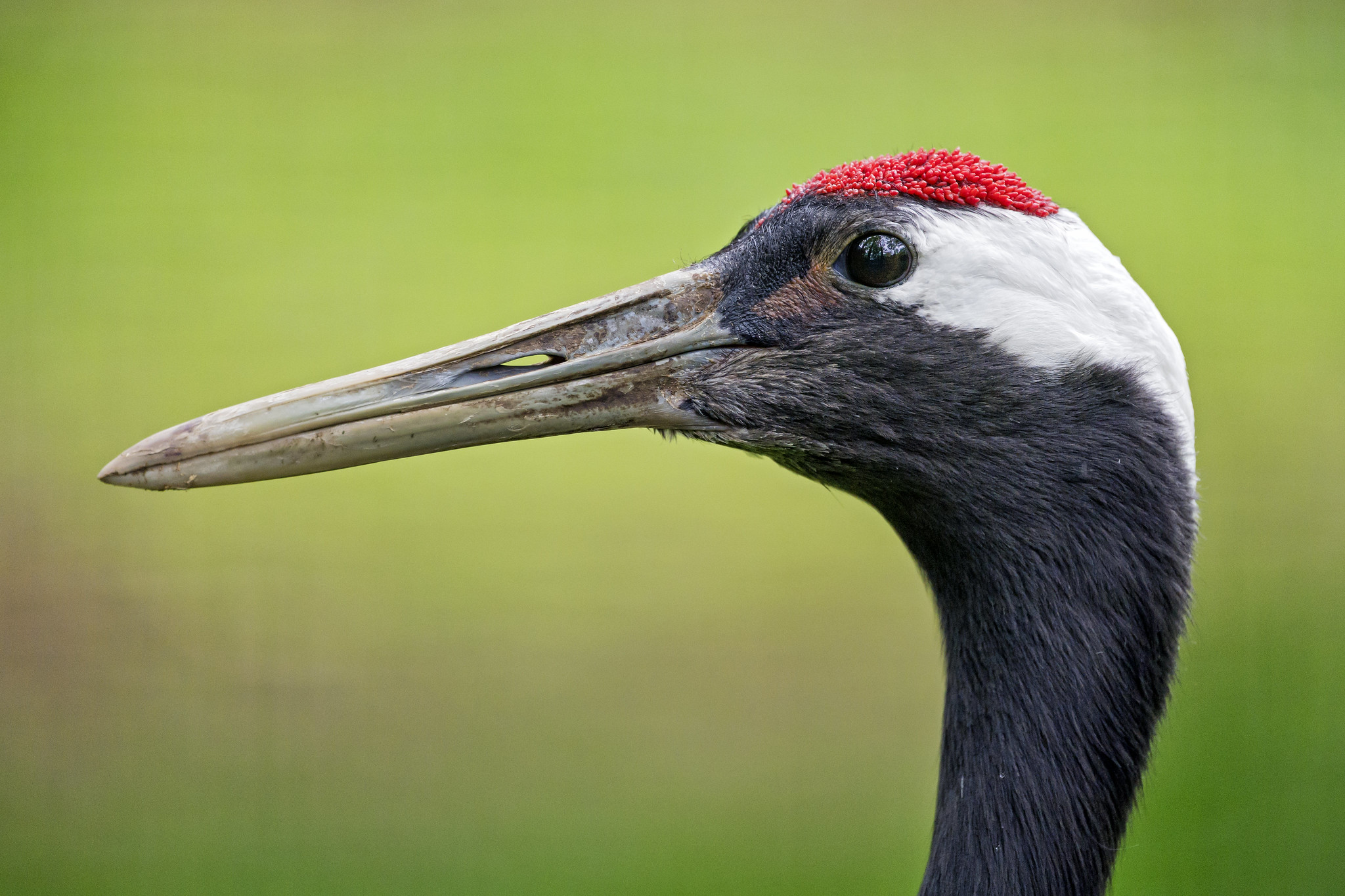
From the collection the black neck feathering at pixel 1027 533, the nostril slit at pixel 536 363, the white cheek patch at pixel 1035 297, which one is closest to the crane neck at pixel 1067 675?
the black neck feathering at pixel 1027 533

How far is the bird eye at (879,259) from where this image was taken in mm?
1843

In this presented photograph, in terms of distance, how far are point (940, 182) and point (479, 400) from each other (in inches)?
34.4

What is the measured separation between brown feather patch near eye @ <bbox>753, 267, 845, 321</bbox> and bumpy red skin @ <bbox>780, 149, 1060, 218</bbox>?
15 centimetres

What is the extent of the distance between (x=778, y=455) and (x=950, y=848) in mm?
743

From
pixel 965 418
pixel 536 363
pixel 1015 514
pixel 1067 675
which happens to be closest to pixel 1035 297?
pixel 965 418

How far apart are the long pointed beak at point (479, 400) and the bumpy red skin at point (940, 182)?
297mm

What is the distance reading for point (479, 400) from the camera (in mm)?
1893

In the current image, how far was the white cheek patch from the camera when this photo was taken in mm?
1803

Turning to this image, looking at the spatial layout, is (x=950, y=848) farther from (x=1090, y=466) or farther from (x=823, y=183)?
(x=823, y=183)

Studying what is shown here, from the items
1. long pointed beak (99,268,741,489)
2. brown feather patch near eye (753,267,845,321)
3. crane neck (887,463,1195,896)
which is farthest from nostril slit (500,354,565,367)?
crane neck (887,463,1195,896)

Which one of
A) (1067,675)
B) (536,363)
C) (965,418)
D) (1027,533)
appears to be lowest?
(1067,675)

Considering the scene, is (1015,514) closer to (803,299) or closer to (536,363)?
(803,299)

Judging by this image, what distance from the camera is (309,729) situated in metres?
5.00

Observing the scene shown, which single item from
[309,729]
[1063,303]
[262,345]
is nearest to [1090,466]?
[1063,303]
